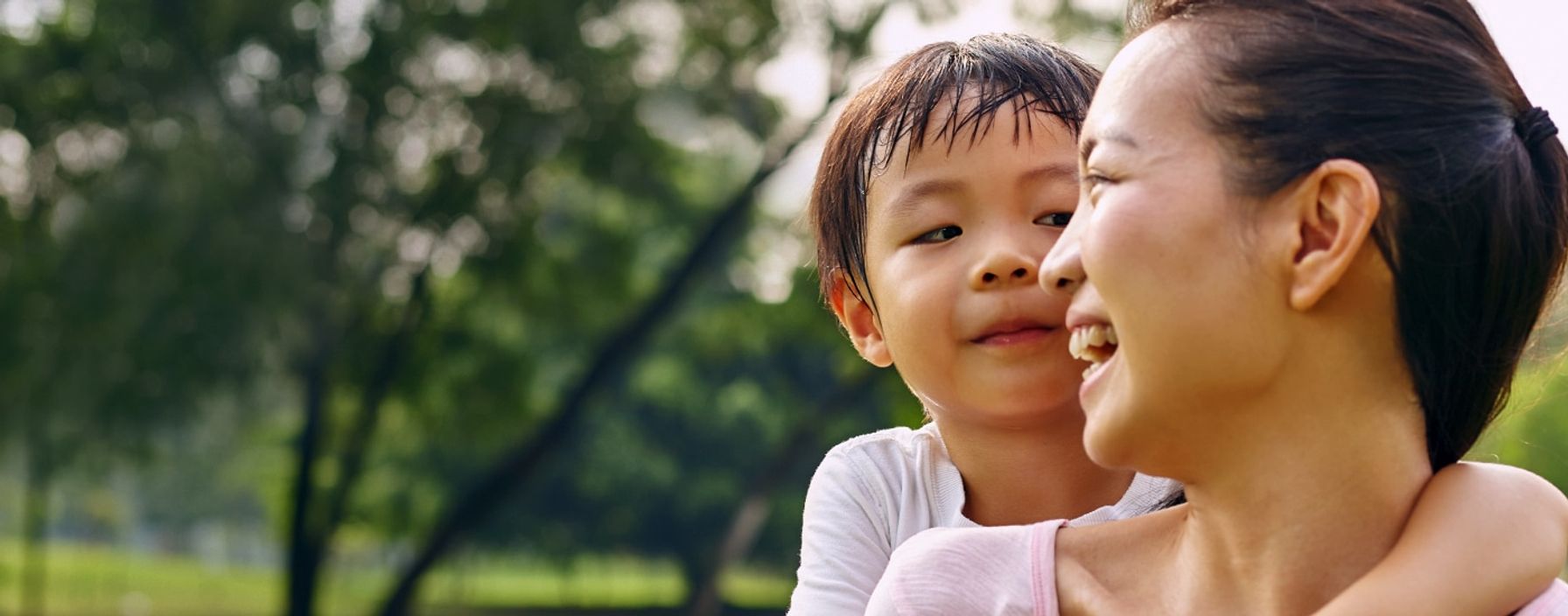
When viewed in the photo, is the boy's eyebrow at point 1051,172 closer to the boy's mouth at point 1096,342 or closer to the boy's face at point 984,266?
the boy's face at point 984,266

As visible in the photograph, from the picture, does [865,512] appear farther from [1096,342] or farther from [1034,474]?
[1096,342]

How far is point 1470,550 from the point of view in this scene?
1.06 metres

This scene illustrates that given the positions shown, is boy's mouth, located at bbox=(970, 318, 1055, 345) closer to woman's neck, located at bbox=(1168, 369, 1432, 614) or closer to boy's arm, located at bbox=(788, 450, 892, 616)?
boy's arm, located at bbox=(788, 450, 892, 616)

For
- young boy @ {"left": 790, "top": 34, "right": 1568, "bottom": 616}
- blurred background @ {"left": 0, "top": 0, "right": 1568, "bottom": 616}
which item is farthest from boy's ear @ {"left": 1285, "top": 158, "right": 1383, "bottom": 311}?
blurred background @ {"left": 0, "top": 0, "right": 1568, "bottom": 616}

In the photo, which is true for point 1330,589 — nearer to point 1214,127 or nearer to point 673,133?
point 1214,127

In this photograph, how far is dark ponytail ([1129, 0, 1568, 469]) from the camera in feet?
3.34

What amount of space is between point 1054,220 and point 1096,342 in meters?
0.61

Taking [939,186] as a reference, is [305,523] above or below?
below

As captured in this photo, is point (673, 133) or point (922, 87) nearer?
point (922, 87)

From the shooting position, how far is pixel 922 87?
5.89 feet

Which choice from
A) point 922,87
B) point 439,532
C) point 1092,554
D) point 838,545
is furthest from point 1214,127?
point 439,532

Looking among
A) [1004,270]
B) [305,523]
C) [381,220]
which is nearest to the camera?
[1004,270]

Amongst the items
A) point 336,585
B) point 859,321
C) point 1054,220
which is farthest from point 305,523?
point 1054,220

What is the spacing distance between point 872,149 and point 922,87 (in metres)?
0.09
